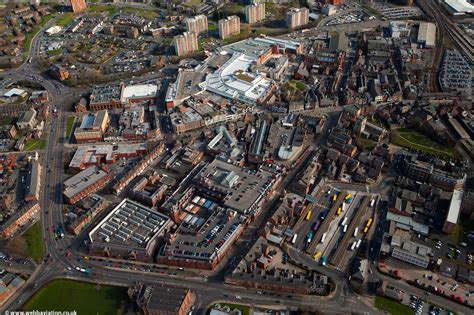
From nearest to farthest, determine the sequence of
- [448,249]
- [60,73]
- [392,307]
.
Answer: [392,307] < [448,249] < [60,73]

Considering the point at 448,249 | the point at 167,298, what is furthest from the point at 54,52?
the point at 448,249

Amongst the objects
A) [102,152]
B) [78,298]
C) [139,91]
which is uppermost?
[139,91]

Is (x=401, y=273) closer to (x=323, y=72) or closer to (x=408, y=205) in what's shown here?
(x=408, y=205)

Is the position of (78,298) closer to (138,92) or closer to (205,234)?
(205,234)

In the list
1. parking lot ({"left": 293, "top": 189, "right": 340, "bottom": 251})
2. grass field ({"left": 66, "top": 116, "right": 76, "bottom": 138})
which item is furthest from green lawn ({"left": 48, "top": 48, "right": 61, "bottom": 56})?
parking lot ({"left": 293, "top": 189, "right": 340, "bottom": 251})

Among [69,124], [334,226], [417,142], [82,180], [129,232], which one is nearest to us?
[129,232]

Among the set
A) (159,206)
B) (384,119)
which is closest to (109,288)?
(159,206)

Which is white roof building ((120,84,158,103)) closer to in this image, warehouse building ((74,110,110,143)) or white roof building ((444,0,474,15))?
warehouse building ((74,110,110,143))
